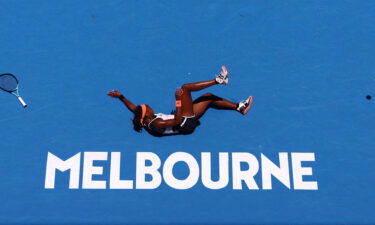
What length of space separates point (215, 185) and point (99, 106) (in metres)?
3.49

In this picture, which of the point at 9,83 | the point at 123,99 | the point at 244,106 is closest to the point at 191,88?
the point at 244,106

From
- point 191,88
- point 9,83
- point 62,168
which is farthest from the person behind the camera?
point 9,83

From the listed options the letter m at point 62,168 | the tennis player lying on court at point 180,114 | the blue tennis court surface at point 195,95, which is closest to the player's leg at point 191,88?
the tennis player lying on court at point 180,114

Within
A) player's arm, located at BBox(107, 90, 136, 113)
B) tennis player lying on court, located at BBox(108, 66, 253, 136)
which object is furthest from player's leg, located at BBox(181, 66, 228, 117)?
player's arm, located at BBox(107, 90, 136, 113)

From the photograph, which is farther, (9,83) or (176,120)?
(9,83)

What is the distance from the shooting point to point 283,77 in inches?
507

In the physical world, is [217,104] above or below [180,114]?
above

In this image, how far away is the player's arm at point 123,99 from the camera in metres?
12.3

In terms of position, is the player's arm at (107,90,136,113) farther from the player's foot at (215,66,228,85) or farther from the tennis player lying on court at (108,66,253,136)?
the player's foot at (215,66,228,85)

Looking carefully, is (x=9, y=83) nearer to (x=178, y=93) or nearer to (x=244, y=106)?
(x=178, y=93)

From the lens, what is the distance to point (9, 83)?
1248cm

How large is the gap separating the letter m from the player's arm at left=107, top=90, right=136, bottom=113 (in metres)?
1.63

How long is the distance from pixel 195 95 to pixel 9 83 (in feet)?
15.1

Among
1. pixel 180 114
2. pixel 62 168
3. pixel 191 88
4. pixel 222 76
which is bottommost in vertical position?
pixel 62 168
